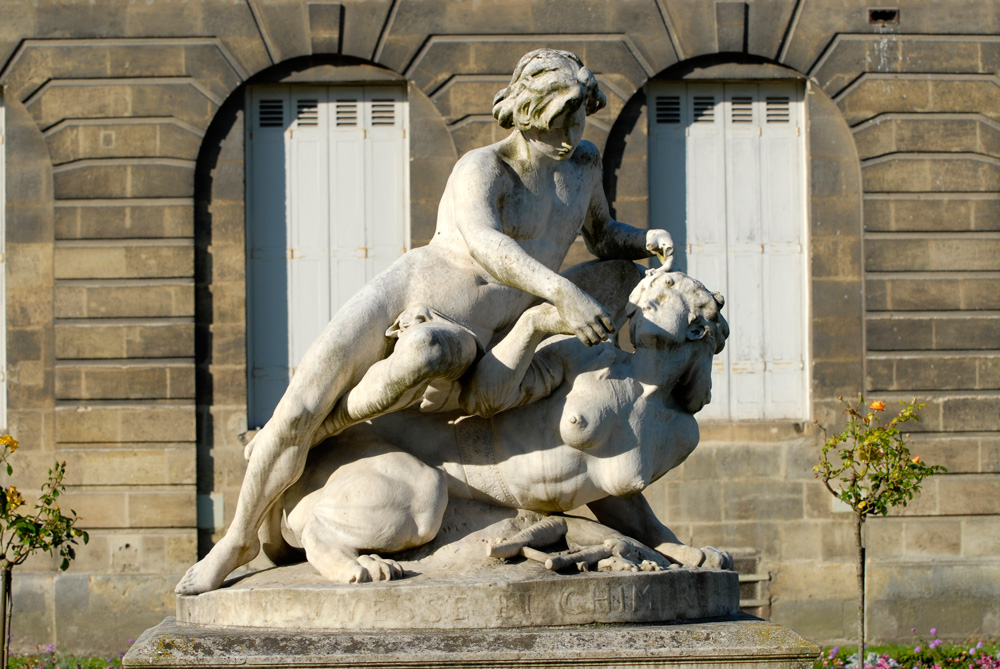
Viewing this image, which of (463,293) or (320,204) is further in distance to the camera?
(320,204)

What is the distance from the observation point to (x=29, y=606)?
9477 mm

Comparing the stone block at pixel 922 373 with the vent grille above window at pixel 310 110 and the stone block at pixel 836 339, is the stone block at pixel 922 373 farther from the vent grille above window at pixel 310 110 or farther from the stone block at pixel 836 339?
the vent grille above window at pixel 310 110

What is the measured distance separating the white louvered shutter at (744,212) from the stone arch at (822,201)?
0.16 metres

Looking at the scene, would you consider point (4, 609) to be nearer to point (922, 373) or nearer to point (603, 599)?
point (603, 599)

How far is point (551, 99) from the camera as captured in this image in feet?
12.7

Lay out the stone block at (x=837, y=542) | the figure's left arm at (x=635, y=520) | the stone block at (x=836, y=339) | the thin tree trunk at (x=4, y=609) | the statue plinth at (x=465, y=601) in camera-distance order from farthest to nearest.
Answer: the stone block at (x=836, y=339) → the stone block at (x=837, y=542) → the thin tree trunk at (x=4, y=609) → the figure's left arm at (x=635, y=520) → the statue plinth at (x=465, y=601)

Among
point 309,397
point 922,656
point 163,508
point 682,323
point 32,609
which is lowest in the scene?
point 922,656

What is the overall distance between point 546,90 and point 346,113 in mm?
6371

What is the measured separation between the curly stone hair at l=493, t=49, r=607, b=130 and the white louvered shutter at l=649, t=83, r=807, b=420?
6.17 m

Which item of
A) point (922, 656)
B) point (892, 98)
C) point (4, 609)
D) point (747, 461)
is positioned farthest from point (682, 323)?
point (892, 98)

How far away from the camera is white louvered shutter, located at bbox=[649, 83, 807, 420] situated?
10.0 m

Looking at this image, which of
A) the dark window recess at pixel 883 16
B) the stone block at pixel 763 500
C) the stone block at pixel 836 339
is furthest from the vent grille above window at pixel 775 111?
the stone block at pixel 763 500

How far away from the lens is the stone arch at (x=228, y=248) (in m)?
9.66

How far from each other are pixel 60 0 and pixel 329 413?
7.15 metres
